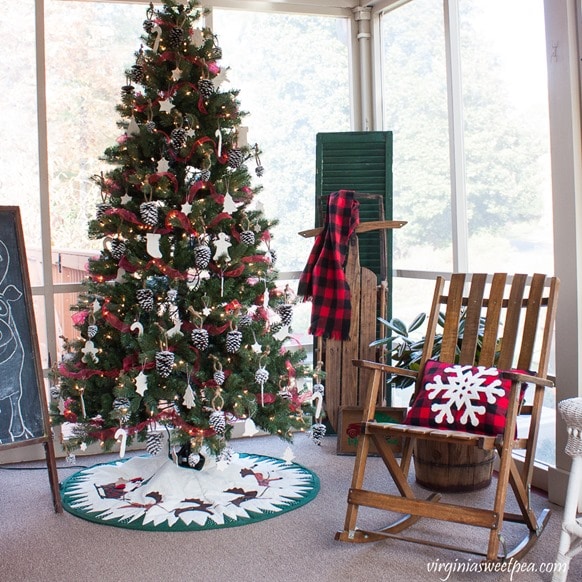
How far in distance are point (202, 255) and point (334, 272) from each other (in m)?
1.06

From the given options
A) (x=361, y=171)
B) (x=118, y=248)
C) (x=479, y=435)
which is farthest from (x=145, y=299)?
(x=361, y=171)

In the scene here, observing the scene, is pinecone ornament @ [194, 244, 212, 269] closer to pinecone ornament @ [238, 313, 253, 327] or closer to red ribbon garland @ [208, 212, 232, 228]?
red ribbon garland @ [208, 212, 232, 228]

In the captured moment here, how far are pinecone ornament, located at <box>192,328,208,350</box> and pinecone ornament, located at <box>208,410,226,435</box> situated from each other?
0.27 meters

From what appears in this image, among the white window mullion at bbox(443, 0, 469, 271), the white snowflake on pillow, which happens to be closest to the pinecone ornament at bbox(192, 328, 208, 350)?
the white snowflake on pillow

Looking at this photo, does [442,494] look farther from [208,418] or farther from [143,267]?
[143,267]

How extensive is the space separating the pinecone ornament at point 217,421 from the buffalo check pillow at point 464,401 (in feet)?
2.50

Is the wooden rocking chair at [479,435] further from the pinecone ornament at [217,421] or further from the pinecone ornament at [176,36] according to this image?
the pinecone ornament at [176,36]

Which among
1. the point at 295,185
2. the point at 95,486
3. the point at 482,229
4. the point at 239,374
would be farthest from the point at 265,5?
the point at 95,486

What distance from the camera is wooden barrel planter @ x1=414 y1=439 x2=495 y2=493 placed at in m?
3.36

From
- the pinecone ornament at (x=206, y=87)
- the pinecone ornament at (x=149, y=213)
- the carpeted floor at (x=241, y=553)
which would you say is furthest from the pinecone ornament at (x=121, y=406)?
the pinecone ornament at (x=206, y=87)

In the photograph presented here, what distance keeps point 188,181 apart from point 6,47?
54.4 inches

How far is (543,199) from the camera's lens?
11.3 ft

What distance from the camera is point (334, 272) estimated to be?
4074mm

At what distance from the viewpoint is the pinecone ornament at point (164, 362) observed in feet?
10.3
